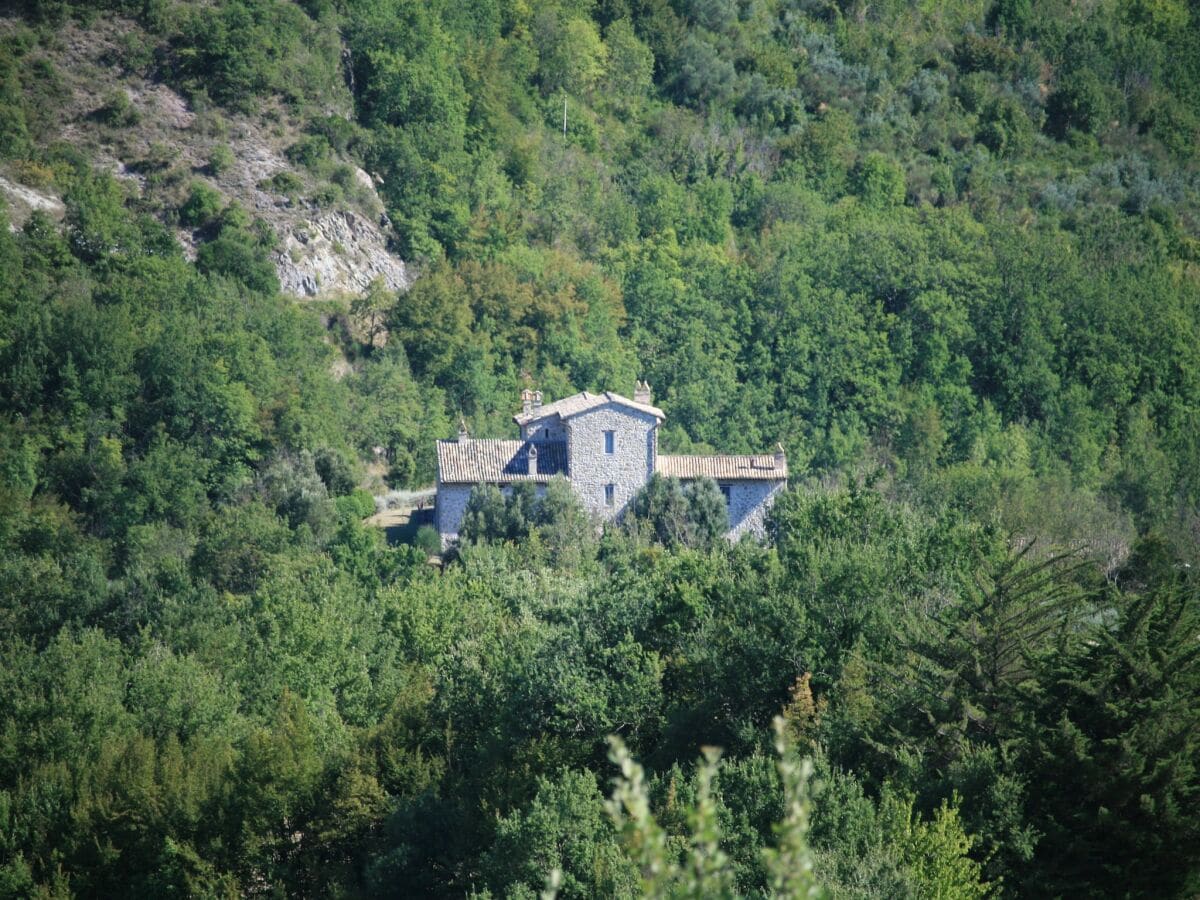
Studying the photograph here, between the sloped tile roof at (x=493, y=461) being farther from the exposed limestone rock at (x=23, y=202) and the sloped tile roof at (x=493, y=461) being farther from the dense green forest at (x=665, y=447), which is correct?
the exposed limestone rock at (x=23, y=202)

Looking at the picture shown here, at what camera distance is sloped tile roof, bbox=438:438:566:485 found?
64.4m

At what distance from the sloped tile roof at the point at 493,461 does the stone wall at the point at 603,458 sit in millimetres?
647

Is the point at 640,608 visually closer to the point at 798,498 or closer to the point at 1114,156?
the point at 798,498

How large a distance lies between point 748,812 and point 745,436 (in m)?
42.7

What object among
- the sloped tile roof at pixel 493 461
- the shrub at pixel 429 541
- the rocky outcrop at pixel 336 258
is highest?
the rocky outcrop at pixel 336 258

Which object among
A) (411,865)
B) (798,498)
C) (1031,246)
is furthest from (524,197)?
(411,865)

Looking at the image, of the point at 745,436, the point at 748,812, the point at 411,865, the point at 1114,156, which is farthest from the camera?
the point at 1114,156

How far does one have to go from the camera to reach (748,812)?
35188 millimetres

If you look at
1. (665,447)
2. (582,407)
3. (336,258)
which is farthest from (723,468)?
(336,258)

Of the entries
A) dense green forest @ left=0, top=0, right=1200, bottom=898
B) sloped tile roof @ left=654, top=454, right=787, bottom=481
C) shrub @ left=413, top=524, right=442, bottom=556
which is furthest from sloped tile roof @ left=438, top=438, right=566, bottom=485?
sloped tile roof @ left=654, top=454, right=787, bottom=481

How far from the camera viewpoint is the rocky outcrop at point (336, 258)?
75.8 metres

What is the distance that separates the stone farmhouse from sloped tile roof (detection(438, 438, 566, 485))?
3 cm

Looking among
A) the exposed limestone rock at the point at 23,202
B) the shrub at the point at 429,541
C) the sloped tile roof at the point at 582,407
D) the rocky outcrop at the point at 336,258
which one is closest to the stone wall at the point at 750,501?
the sloped tile roof at the point at 582,407

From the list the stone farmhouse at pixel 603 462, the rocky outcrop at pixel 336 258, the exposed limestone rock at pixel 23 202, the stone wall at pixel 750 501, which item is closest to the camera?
the stone farmhouse at pixel 603 462
